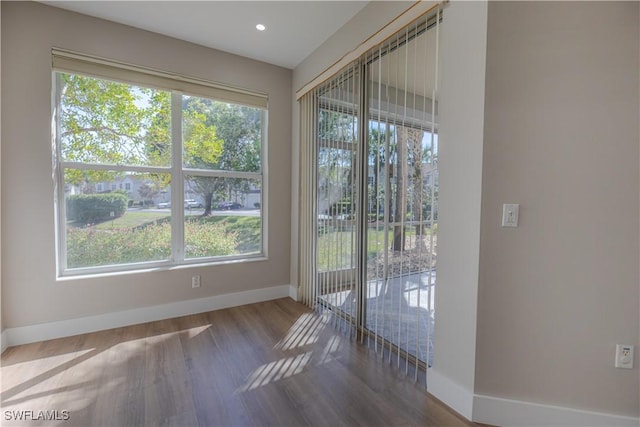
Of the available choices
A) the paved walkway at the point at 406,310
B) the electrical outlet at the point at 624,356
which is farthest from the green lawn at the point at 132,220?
the electrical outlet at the point at 624,356

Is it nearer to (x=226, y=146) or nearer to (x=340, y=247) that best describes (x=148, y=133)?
(x=226, y=146)

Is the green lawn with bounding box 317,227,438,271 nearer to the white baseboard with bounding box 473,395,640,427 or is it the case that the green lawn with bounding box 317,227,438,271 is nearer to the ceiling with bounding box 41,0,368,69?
the white baseboard with bounding box 473,395,640,427

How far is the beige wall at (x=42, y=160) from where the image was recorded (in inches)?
87.7

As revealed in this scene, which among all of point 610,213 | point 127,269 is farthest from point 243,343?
point 610,213

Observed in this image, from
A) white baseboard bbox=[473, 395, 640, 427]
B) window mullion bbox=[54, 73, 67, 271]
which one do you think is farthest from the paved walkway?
window mullion bbox=[54, 73, 67, 271]

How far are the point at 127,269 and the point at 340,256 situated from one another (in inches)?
84.1

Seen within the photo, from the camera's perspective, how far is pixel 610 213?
4.43 feet

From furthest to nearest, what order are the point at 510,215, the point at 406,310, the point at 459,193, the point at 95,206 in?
the point at 95,206 → the point at 406,310 → the point at 459,193 → the point at 510,215

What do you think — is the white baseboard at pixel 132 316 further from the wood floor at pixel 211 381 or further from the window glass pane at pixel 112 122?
the window glass pane at pixel 112 122

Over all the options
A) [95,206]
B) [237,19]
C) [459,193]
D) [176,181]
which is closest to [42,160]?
[95,206]

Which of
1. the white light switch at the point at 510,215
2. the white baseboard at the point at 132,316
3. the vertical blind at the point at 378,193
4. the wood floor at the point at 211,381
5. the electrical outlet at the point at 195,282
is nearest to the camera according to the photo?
the white light switch at the point at 510,215

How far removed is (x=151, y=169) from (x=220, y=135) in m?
0.80

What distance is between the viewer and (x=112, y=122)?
263 centimetres

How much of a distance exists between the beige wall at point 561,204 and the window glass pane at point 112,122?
9.48 ft
